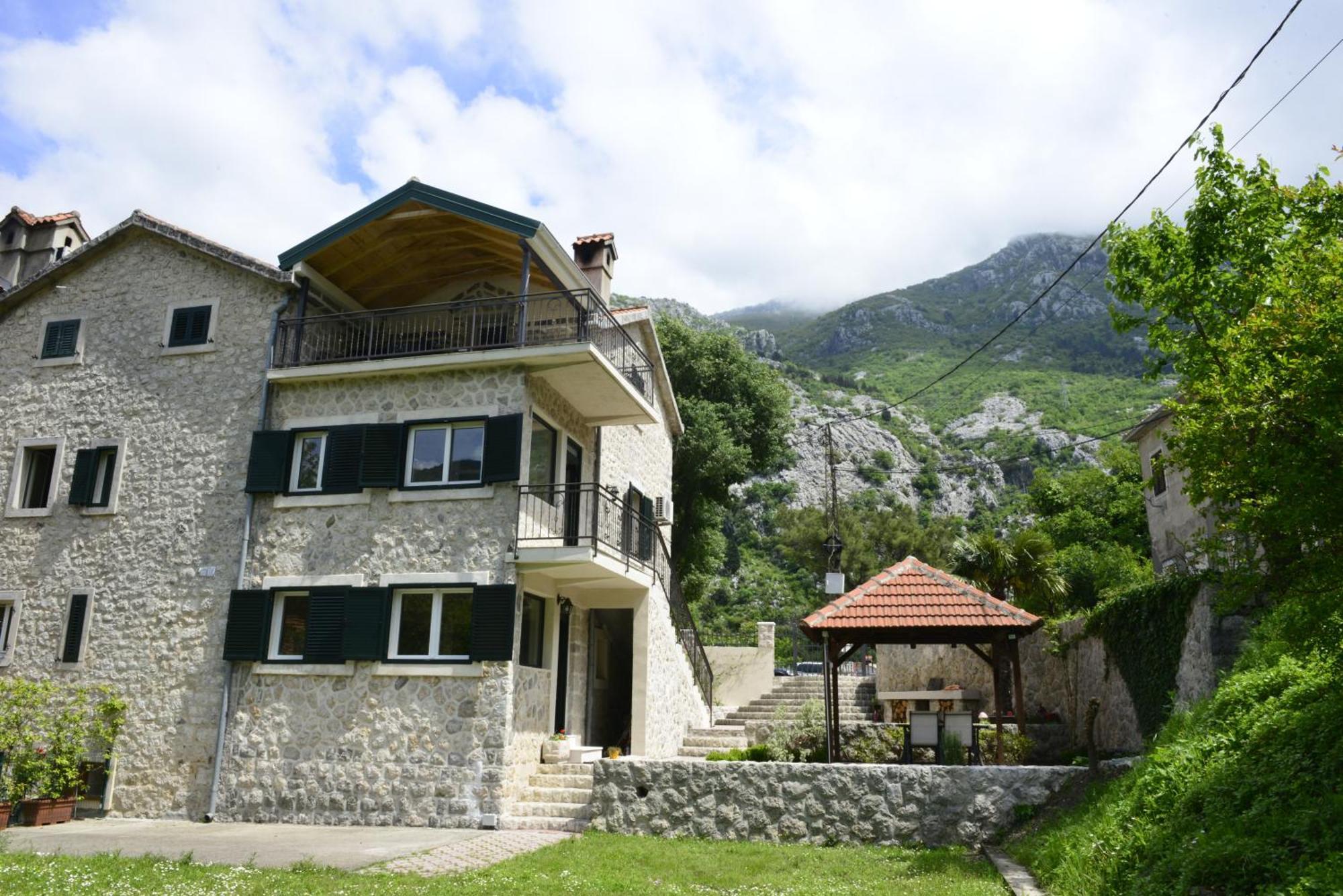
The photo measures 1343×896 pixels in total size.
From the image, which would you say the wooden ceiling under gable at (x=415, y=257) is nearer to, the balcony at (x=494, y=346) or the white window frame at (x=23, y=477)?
the balcony at (x=494, y=346)

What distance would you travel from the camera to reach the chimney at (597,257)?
59.1 ft

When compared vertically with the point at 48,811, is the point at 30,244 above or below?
above

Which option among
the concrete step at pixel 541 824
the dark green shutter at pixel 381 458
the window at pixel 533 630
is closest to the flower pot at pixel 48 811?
the dark green shutter at pixel 381 458

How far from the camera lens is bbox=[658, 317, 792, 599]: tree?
27.5 metres

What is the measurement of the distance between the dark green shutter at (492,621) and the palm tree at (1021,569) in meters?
11.5

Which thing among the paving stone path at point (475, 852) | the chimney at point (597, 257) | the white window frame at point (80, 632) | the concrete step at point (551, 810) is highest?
the chimney at point (597, 257)

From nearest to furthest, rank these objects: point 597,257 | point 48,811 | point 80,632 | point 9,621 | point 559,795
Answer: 1. point 559,795
2. point 48,811
3. point 80,632
4. point 9,621
5. point 597,257

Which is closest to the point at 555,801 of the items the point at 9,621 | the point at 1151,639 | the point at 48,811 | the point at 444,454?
the point at 444,454

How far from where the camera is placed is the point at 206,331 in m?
16.3

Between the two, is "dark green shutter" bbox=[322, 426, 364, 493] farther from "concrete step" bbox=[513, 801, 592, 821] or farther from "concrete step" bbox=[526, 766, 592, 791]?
"concrete step" bbox=[513, 801, 592, 821]

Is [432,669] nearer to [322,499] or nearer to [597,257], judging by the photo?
[322,499]

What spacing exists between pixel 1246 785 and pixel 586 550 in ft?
28.9

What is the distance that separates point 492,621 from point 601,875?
16.4 ft

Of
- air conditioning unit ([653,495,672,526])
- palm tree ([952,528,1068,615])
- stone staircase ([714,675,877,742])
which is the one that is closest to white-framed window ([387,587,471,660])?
air conditioning unit ([653,495,672,526])
